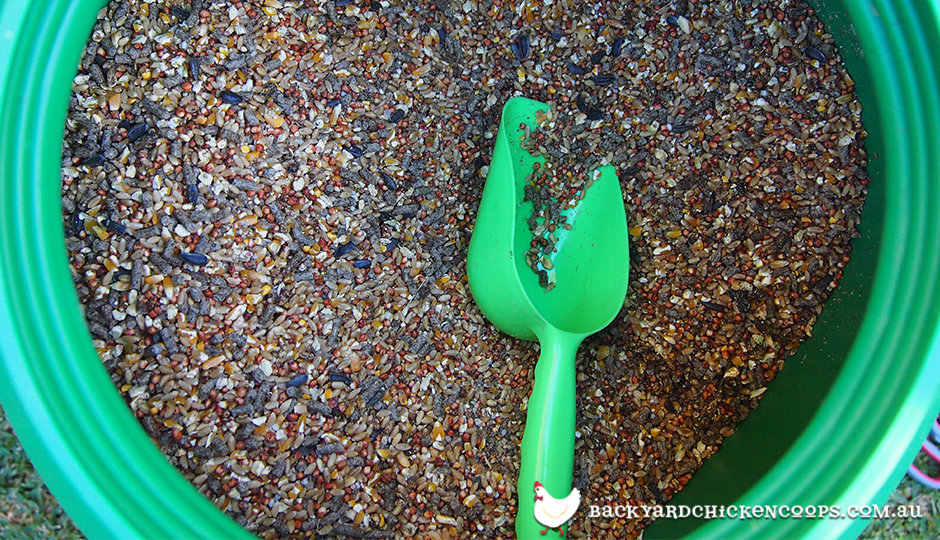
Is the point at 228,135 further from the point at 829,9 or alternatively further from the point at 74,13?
the point at 829,9

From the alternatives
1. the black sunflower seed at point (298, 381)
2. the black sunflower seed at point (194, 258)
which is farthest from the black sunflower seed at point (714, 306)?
the black sunflower seed at point (194, 258)

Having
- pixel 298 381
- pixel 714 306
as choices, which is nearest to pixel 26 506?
pixel 298 381

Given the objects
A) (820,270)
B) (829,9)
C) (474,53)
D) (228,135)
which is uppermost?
(829,9)

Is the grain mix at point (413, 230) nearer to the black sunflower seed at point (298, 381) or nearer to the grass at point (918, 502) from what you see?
the black sunflower seed at point (298, 381)

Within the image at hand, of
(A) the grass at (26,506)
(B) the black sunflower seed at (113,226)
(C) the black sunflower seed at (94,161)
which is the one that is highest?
(C) the black sunflower seed at (94,161)

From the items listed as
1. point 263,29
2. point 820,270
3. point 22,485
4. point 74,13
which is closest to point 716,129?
point 820,270

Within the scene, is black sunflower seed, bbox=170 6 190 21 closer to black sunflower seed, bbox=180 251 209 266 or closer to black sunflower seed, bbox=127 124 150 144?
black sunflower seed, bbox=127 124 150 144

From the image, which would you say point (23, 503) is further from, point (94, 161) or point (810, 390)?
point (810, 390)
